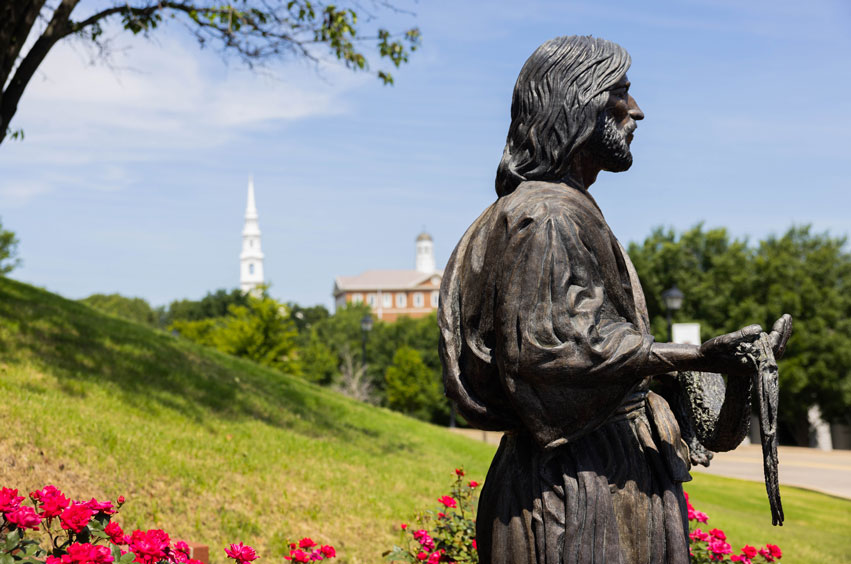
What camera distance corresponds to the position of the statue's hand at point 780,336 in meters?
2.15

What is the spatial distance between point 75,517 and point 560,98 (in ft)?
8.86

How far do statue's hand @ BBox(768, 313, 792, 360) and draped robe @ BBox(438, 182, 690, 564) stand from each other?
0.32m

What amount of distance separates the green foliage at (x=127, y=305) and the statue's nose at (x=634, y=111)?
71.3 meters

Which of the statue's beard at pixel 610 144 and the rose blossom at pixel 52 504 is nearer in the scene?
the statue's beard at pixel 610 144

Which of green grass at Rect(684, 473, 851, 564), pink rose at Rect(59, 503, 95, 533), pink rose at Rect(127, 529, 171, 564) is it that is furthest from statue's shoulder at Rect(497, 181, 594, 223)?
green grass at Rect(684, 473, 851, 564)

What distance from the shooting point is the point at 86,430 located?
25.7ft

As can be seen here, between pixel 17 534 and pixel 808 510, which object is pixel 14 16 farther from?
pixel 808 510

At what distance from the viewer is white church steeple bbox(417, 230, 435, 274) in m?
118

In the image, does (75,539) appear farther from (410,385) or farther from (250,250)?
(250,250)

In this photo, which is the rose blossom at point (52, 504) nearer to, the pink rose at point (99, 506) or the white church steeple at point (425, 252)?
the pink rose at point (99, 506)

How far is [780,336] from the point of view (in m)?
2.19

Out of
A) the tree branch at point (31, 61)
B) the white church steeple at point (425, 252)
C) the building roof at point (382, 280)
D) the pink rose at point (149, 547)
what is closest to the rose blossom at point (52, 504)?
the pink rose at point (149, 547)

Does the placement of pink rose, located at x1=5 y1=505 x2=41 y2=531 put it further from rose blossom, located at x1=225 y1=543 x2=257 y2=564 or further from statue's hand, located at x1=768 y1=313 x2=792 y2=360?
statue's hand, located at x1=768 y1=313 x2=792 y2=360

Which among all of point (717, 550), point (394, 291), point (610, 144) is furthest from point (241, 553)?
point (394, 291)
